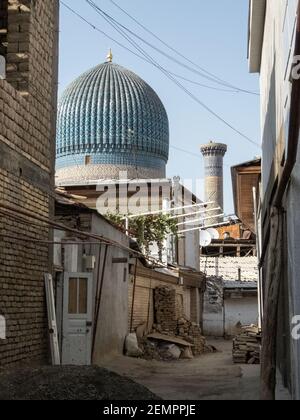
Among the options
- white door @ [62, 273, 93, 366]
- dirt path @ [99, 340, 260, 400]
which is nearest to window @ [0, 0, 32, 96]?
white door @ [62, 273, 93, 366]

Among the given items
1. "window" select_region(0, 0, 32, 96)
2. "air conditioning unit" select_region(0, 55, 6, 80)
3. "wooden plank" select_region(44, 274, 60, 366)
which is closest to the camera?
"window" select_region(0, 0, 32, 96)

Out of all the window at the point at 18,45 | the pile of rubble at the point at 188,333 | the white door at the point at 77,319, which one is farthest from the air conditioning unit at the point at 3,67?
the pile of rubble at the point at 188,333

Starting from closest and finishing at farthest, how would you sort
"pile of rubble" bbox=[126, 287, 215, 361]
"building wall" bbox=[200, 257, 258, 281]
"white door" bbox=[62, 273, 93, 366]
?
"white door" bbox=[62, 273, 93, 366]
"pile of rubble" bbox=[126, 287, 215, 361]
"building wall" bbox=[200, 257, 258, 281]

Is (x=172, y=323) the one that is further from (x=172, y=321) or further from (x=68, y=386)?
(x=68, y=386)

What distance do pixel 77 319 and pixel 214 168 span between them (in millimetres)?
42934

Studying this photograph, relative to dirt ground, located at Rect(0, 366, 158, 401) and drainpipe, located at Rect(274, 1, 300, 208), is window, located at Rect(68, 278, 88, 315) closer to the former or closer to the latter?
dirt ground, located at Rect(0, 366, 158, 401)

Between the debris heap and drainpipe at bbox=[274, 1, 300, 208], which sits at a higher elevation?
drainpipe at bbox=[274, 1, 300, 208]

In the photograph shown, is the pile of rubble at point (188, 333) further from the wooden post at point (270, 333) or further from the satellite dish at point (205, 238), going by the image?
the wooden post at point (270, 333)

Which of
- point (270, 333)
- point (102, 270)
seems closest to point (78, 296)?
point (102, 270)

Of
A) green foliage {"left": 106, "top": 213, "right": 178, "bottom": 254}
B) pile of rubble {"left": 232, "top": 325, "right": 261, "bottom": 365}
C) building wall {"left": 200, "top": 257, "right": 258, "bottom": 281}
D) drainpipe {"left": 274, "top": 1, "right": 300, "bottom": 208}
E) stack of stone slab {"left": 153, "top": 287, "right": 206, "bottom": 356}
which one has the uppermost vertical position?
green foliage {"left": 106, "top": 213, "right": 178, "bottom": 254}

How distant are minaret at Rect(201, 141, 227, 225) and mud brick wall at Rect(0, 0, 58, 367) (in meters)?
42.1

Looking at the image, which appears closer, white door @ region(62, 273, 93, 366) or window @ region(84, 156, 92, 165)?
white door @ region(62, 273, 93, 366)

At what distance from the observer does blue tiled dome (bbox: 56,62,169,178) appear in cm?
3125

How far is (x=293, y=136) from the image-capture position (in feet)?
20.5
